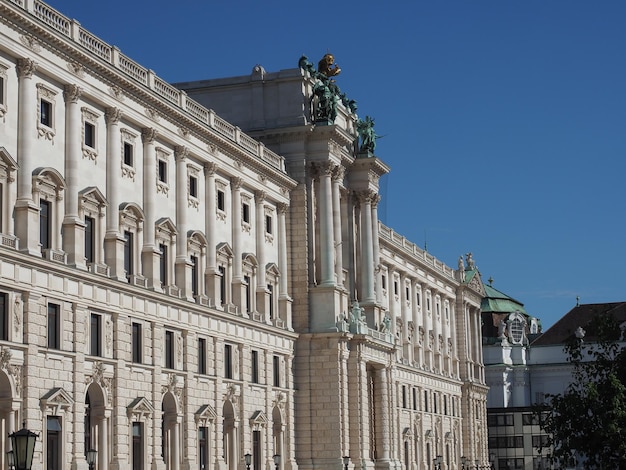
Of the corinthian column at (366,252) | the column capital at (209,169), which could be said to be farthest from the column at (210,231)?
the corinthian column at (366,252)

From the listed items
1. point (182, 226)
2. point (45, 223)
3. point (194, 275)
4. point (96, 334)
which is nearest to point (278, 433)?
point (194, 275)

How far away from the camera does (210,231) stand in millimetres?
73125

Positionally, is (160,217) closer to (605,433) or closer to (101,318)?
(101,318)

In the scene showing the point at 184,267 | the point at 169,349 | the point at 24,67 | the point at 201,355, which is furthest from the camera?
the point at 201,355

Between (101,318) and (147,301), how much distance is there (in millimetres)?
4955

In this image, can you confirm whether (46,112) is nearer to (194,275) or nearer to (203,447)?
(194,275)

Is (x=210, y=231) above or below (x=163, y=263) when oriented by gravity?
above

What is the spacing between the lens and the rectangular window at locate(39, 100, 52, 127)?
183 ft

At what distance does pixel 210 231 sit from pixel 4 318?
915 inches

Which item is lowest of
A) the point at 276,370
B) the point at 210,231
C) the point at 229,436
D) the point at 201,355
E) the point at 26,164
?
the point at 229,436

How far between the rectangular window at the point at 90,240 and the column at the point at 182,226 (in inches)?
382

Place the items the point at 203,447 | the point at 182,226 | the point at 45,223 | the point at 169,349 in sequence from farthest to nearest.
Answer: the point at 203,447 → the point at 182,226 → the point at 169,349 → the point at 45,223

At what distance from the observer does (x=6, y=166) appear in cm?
5266

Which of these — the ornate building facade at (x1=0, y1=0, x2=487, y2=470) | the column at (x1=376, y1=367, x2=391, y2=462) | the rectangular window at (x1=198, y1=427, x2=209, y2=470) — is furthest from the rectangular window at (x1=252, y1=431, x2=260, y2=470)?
the column at (x1=376, y1=367, x2=391, y2=462)
